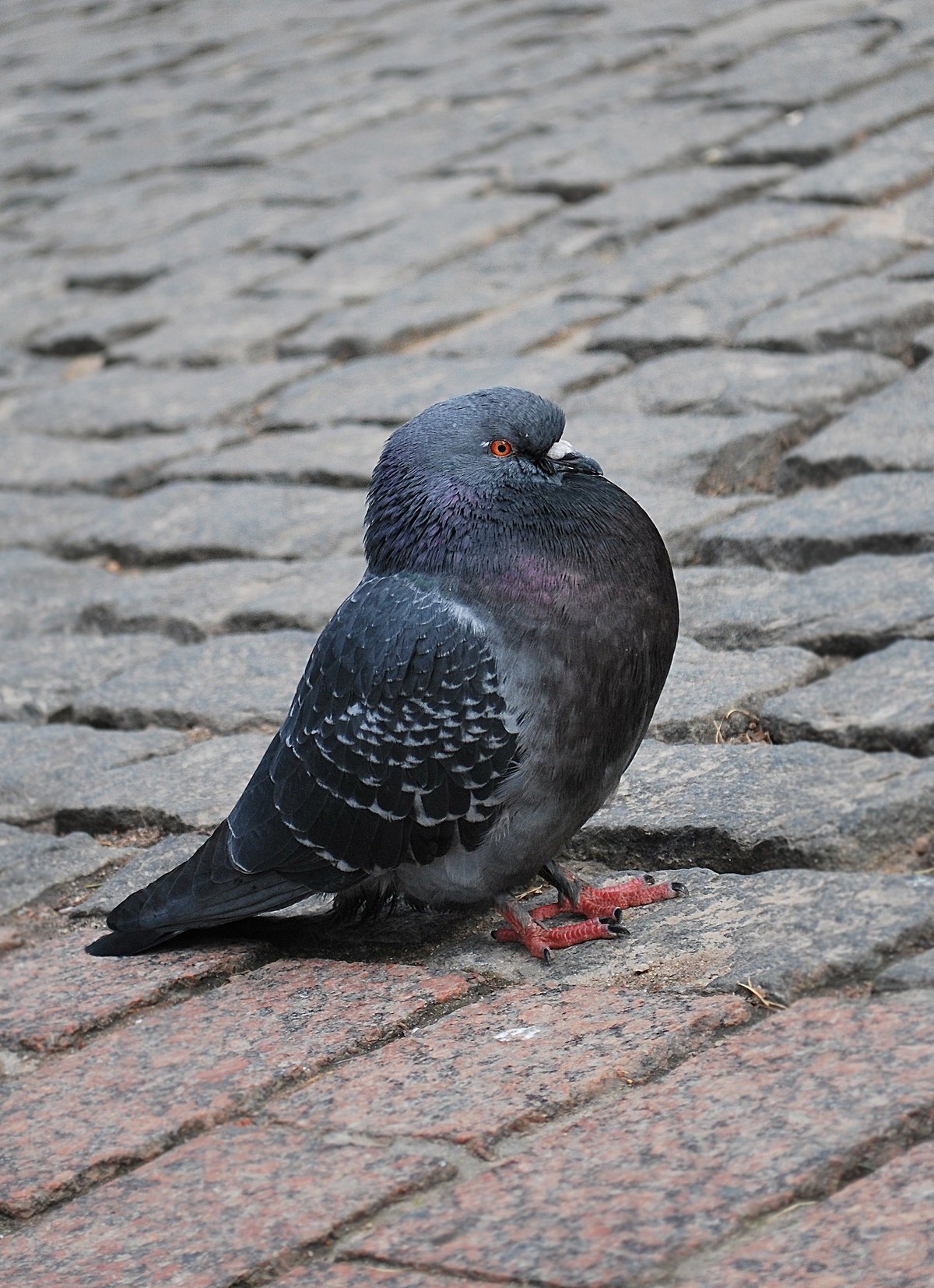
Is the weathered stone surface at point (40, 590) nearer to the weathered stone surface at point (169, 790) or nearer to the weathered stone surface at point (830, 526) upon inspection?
the weathered stone surface at point (169, 790)

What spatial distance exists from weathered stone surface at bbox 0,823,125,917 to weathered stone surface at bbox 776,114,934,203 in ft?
12.2

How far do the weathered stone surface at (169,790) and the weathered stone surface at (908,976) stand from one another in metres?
1.46

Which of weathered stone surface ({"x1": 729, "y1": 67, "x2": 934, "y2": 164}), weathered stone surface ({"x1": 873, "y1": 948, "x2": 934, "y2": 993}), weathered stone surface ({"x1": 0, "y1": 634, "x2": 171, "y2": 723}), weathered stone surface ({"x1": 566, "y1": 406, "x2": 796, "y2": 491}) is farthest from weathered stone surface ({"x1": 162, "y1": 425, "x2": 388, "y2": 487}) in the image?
weathered stone surface ({"x1": 873, "y1": 948, "x2": 934, "y2": 993})

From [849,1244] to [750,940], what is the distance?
31.3 inches

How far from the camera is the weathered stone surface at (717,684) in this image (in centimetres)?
347

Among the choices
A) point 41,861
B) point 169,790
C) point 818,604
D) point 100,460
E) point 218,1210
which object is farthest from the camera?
point 100,460

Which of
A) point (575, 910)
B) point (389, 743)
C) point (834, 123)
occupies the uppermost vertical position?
point (834, 123)

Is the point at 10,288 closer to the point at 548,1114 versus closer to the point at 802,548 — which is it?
the point at 802,548

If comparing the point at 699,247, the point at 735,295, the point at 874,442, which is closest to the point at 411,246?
the point at 699,247

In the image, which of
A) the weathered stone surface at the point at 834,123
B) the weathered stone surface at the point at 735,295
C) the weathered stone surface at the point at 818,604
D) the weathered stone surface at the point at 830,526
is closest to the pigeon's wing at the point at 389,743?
the weathered stone surface at the point at 818,604

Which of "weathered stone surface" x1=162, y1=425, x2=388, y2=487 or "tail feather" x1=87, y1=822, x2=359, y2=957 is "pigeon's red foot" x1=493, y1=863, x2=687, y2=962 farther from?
"weathered stone surface" x1=162, y1=425, x2=388, y2=487

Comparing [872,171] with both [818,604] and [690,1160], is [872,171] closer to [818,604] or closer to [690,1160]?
[818,604]

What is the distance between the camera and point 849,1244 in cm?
188

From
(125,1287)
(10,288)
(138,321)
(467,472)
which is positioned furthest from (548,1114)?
(10,288)
